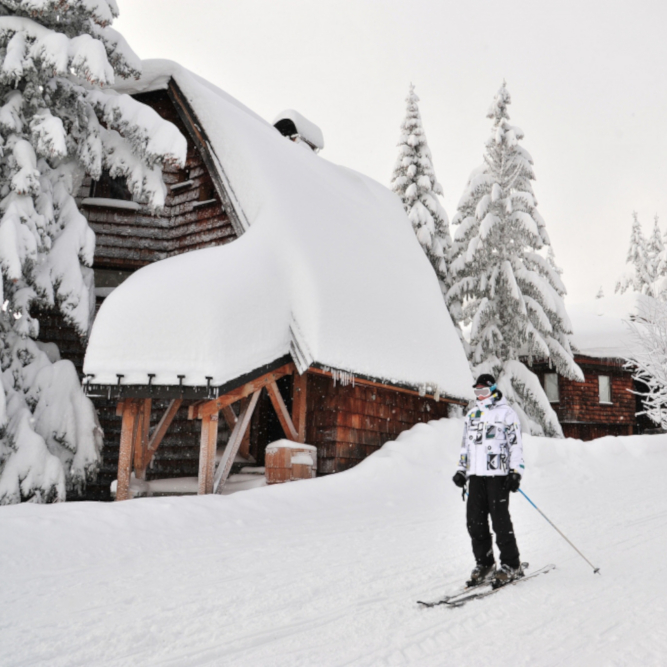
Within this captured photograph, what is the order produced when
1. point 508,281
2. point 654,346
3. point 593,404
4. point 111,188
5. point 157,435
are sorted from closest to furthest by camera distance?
point 157,435
point 111,188
point 508,281
point 654,346
point 593,404

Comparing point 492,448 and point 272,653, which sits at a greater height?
point 492,448

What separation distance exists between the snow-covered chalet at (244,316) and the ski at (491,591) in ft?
15.0

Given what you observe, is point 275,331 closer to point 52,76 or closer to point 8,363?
point 8,363

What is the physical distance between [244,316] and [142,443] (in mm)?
3273

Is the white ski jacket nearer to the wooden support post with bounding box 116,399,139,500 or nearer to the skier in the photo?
the skier

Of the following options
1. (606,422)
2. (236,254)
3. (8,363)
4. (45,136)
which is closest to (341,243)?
(236,254)

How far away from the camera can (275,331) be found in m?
9.21

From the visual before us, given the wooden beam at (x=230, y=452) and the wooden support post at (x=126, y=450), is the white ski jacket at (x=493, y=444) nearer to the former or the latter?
the wooden beam at (x=230, y=452)

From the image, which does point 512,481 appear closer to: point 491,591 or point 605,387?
point 491,591

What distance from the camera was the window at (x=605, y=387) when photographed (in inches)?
936

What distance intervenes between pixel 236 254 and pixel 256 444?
482 centimetres

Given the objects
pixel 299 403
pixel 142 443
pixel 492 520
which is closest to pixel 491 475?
pixel 492 520

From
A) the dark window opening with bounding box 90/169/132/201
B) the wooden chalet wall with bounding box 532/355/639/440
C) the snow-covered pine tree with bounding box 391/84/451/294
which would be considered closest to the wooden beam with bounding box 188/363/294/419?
the dark window opening with bounding box 90/169/132/201

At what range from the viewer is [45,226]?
9023 millimetres
